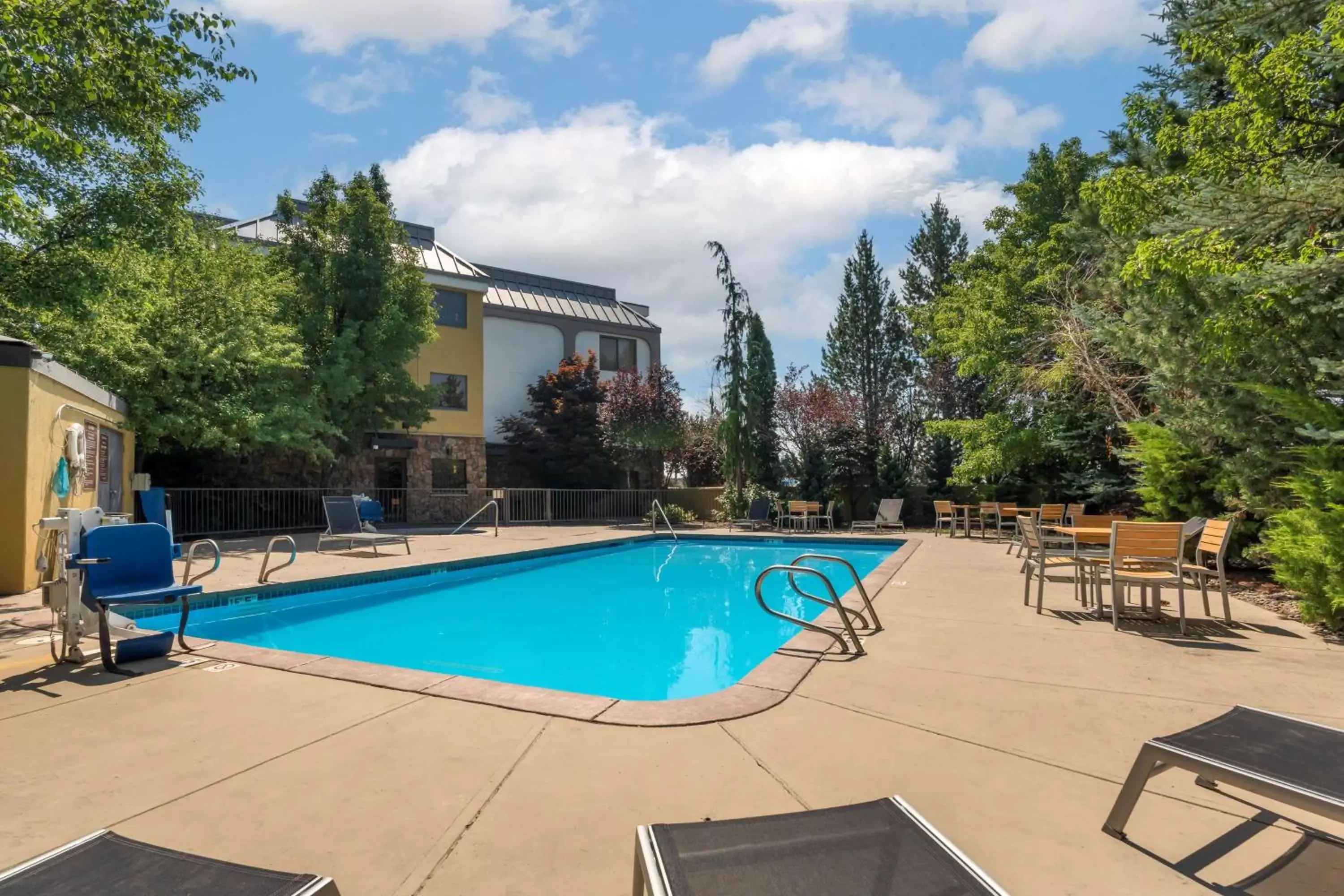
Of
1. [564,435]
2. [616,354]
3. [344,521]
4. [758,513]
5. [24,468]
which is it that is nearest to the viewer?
[24,468]

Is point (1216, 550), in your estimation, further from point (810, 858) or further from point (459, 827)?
point (459, 827)

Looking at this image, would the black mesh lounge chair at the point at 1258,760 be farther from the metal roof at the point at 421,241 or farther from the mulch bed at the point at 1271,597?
the metal roof at the point at 421,241

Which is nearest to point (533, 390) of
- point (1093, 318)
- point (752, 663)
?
point (1093, 318)

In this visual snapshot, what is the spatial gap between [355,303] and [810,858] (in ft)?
59.5

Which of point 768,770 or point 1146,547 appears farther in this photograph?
point 1146,547

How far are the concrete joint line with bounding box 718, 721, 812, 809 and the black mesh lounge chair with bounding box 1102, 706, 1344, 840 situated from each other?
0.99 meters

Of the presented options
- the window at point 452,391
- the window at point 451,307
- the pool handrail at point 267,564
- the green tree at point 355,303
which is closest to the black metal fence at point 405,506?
→ the green tree at point 355,303

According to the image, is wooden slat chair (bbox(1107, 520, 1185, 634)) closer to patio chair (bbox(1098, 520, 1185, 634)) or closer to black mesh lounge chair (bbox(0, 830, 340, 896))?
patio chair (bbox(1098, 520, 1185, 634))

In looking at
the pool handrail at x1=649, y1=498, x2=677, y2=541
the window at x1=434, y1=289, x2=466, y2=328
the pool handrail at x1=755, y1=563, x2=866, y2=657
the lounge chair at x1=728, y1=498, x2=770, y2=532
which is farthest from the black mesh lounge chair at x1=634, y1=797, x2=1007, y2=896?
the window at x1=434, y1=289, x2=466, y2=328

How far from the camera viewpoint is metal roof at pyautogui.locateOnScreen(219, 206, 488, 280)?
773 inches

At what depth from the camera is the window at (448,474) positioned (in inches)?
813

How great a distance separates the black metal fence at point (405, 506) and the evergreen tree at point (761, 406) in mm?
2097

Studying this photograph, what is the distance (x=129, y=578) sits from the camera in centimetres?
476

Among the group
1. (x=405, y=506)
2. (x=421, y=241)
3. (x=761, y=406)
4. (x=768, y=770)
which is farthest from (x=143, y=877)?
(x=421, y=241)
